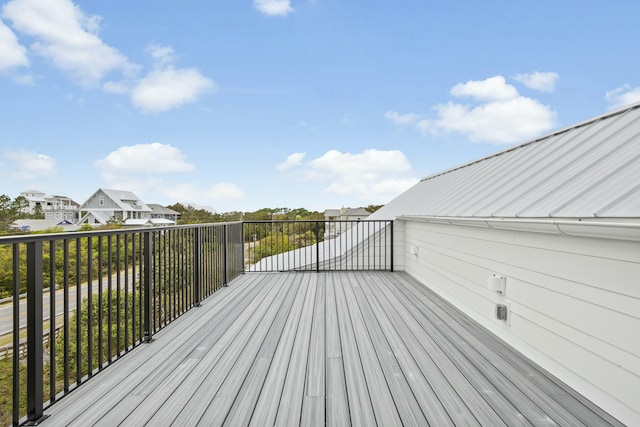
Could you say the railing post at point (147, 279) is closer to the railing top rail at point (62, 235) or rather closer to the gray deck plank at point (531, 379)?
the railing top rail at point (62, 235)

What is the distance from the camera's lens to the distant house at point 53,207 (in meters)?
22.6

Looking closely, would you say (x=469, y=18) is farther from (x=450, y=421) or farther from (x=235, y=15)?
(x=450, y=421)

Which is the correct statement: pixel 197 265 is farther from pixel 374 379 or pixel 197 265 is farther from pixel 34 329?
pixel 374 379

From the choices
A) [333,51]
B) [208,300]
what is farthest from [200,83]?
[208,300]

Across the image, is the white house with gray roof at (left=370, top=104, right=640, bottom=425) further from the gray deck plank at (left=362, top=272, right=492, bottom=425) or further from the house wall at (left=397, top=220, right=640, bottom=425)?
the gray deck plank at (left=362, top=272, right=492, bottom=425)

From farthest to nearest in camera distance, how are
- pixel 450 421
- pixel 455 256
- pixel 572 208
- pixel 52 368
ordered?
pixel 455 256 < pixel 572 208 < pixel 52 368 < pixel 450 421

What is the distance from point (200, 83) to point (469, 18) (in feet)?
63.4

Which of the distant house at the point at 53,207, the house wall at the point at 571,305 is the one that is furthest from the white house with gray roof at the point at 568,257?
the distant house at the point at 53,207

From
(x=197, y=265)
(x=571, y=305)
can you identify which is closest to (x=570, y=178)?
(x=571, y=305)

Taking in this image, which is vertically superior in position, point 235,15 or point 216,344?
point 235,15

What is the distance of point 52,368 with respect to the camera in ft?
5.82

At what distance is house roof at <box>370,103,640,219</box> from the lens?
6.26 ft

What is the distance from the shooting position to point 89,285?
6.61 feet

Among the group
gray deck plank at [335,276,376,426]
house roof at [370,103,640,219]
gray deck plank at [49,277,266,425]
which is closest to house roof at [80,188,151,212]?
gray deck plank at [49,277,266,425]
